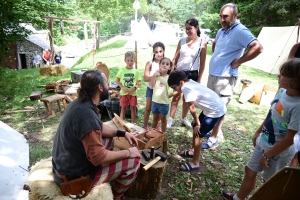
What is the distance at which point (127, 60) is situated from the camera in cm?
405

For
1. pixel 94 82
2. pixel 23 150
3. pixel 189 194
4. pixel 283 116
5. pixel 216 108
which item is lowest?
pixel 189 194

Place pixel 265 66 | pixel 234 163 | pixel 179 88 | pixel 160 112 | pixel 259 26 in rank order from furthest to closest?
1. pixel 259 26
2. pixel 265 66
3. pixel 160 112
4. pixel 234 163
5. pixel 179 88

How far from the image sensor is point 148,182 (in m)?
2.54

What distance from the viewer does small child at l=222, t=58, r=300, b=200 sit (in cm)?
166

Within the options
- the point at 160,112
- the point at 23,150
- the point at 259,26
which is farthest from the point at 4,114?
the point at 259,26

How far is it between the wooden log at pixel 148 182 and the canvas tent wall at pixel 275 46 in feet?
32.4

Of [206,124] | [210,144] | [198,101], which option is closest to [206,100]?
[198,101]

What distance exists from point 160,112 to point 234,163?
1546 millimetres

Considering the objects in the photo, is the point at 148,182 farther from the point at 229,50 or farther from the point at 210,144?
the point at 229,50

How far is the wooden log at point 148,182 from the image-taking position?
2436 millimetres

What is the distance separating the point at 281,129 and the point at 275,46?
10.2 metres

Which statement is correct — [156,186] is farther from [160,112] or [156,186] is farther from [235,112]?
[235,112]

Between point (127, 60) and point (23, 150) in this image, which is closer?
point (23, 150)

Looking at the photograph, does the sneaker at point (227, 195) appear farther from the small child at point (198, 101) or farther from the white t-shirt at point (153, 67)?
the white t-shirt at point (153, 67)
